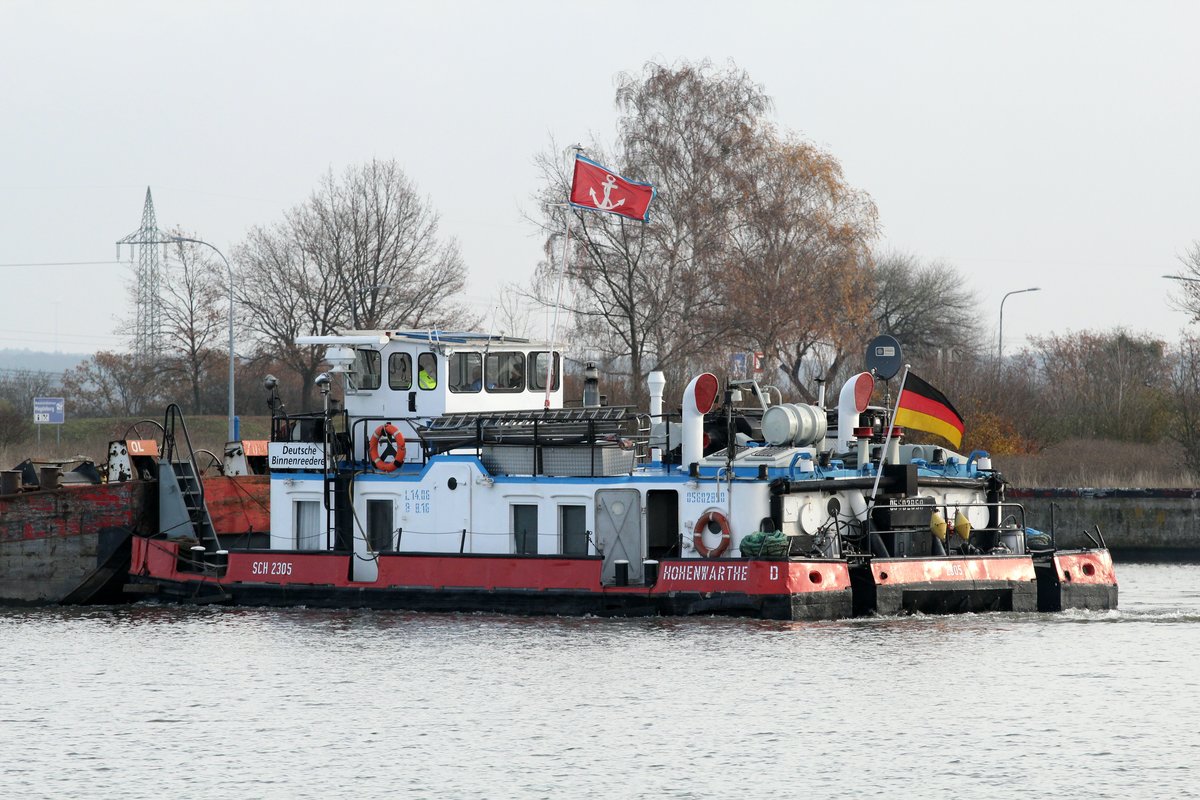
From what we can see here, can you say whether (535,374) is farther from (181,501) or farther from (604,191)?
(181,501)

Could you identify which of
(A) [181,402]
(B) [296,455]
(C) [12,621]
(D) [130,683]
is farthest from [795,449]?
(A) [181,402]

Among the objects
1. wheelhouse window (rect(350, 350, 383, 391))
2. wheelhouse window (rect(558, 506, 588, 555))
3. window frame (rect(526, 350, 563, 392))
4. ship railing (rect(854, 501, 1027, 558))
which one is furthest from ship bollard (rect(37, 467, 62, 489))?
ship railing (rect(854, 501, 1027, 558))

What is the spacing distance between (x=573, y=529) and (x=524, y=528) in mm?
792

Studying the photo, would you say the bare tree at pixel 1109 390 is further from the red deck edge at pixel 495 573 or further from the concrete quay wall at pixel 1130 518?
the red deck edge at pixel 495 573

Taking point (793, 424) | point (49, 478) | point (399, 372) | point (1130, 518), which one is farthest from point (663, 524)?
point (1130, 518)

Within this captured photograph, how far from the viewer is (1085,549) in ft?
87.5

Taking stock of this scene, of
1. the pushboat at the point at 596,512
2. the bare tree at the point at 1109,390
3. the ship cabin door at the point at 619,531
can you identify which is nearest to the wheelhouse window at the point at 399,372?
the pushboat at the point at 596,512

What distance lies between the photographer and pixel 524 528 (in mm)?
25828

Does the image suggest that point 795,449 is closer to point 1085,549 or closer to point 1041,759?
point 1085,549

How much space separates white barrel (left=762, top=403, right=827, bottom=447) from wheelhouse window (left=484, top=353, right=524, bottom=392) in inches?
198

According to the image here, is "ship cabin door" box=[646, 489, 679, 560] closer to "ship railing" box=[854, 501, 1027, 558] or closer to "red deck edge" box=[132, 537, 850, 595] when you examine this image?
"red deck edge" box=[132, 537, 850, 595]

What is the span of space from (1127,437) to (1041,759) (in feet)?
133

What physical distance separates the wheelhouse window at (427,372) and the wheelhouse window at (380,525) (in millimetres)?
2213

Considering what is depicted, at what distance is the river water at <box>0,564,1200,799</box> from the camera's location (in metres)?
16.8
